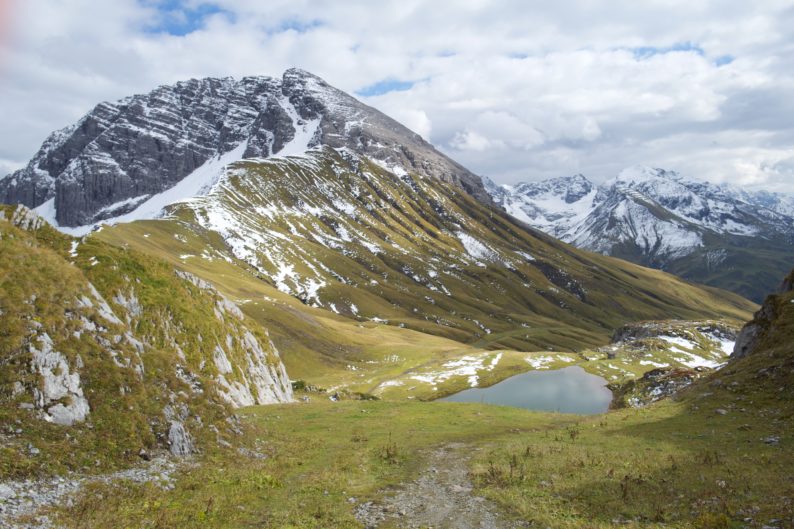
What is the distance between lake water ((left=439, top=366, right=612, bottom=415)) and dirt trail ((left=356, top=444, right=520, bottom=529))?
83355 mm

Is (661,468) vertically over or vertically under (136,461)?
under

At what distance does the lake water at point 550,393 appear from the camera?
362 feet

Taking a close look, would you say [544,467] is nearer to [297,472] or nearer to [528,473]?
[528,473]

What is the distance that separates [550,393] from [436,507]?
110 meters

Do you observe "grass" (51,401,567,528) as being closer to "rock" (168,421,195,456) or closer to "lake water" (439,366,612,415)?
"rock" (168,421,195,456)

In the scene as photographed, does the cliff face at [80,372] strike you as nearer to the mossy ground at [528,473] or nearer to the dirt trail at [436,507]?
the mossy ground at [528,473]

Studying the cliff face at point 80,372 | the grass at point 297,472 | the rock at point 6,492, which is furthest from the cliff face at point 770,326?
the rock at point 6,492

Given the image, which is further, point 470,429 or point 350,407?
point 350,407

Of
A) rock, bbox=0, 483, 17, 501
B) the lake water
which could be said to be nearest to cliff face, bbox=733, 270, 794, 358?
the lake water

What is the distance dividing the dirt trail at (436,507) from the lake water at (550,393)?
83.4 m

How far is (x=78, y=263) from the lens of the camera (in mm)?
44719

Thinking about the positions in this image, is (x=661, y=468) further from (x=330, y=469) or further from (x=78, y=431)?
(x=78, y=431)

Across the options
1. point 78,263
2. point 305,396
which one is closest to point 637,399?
point 305,396

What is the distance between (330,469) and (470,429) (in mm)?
16263
